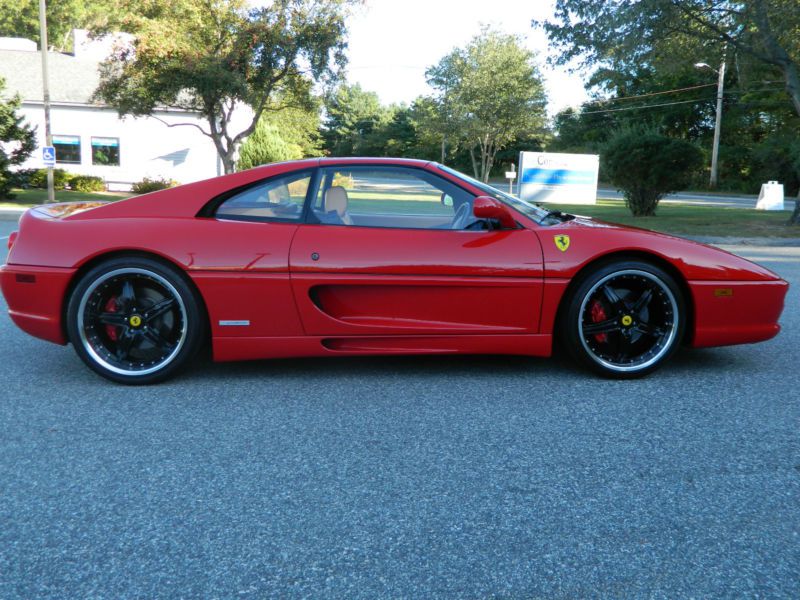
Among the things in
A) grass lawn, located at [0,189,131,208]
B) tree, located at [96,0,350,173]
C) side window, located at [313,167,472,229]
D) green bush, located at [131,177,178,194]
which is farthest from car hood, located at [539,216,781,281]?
green bush, located at [131,177,178,194]

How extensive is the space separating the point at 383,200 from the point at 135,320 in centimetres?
165

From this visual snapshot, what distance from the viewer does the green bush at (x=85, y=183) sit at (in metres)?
31.2

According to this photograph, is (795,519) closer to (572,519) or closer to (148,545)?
(572,519)

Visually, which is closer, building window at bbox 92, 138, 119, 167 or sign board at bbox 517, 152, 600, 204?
sign board at bbox 517, 152, 600, 204

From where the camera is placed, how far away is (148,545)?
2.37 metres

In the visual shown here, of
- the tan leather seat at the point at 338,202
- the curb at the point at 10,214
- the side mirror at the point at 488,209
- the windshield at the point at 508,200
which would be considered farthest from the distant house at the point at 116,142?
the side mirror at the point at 488,209

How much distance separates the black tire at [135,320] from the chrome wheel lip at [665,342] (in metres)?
2.22

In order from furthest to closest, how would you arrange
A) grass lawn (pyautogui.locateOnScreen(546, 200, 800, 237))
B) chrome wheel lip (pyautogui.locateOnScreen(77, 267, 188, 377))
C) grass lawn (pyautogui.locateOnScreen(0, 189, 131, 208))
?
grass lawn (pyautogui.locateOnScreen(0, 189, 131, 208)), grass lawn (pyautogui.locateOnScreen(546, 200, 800, 237)), chrome wheel lip (pyautogui.locateOnScreen(77, 267, 188, 377))

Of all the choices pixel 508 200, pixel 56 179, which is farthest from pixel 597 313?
pixel 56 179

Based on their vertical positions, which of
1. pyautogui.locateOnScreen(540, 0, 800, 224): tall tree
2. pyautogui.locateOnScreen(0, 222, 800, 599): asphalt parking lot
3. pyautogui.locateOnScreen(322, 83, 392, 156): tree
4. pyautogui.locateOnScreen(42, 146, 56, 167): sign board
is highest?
pyautogui.locateOnScreen(322, 83, 392, 156): tree

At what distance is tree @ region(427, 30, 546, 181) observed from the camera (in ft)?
129

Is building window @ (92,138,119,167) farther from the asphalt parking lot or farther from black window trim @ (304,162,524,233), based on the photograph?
black window trim @ (304,162,524,233)

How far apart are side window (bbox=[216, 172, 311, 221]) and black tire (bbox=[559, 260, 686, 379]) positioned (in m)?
1.71

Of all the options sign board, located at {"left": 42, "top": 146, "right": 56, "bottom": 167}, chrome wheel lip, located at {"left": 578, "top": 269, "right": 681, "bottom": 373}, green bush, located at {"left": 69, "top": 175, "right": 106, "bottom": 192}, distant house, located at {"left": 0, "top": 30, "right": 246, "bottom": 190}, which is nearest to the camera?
chrome wheel lip, located at {"left": 578, "top": 269, "right": 681, "bottom": 373}
